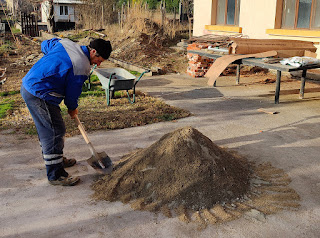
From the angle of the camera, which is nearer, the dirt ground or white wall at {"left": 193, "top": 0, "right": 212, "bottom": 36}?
the dirt ground

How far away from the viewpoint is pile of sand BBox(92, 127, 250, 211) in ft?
11.3

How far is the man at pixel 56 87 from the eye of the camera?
3602 mm

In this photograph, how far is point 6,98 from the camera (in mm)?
8000

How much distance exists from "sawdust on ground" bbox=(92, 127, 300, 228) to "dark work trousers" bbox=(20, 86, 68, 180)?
49cm

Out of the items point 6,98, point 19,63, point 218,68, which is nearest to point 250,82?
point 218,68

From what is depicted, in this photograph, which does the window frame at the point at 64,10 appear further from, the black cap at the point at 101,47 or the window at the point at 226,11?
the black cap at the point at 101,47

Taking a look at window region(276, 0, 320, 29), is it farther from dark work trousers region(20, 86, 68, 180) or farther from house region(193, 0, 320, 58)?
dark work trousers region(20, 86, 68, 180)

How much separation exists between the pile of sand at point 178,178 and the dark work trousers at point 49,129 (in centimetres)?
51

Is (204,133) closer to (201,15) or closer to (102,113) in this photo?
(102,113)

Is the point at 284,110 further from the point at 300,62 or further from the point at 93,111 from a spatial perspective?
the point at 93,111

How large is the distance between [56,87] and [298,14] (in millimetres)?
7714

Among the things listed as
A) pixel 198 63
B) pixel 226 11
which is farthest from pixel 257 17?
pixel 198 63

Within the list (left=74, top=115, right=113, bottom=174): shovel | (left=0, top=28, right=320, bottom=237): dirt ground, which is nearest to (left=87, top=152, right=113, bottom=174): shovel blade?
(left=74, top=115, right=113, bottom=174): shovel

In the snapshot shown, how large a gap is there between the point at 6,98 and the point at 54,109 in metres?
4.86
